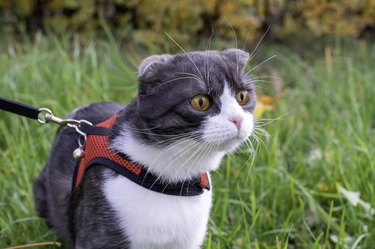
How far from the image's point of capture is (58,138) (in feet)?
7.28

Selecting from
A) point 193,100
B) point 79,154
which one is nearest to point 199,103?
point 193,100

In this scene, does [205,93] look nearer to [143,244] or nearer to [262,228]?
[143,244]

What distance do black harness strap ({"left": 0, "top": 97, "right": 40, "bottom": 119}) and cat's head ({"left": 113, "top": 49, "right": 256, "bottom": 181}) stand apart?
404mm

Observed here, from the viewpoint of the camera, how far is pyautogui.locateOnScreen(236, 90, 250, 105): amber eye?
1.67m

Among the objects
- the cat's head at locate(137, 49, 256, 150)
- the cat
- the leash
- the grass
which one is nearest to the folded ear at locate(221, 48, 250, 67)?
the cat

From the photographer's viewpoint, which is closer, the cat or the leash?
the cat

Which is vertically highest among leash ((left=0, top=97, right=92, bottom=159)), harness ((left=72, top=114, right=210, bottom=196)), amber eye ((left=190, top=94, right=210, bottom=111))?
leash ((left=0, top=97, right=92, bottom=159))

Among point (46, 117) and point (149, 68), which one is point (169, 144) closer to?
point (149, 68)

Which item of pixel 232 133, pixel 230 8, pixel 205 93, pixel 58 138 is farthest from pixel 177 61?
pixel 230 8

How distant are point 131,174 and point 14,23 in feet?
14.7

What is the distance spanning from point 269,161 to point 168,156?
1.12 meters

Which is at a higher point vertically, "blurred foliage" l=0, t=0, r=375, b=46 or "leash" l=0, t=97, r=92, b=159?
"blurred foliage" l=0, t=0, r=375, b=46

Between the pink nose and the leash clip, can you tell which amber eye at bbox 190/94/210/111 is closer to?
the pink nose

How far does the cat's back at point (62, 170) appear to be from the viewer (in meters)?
2.09
